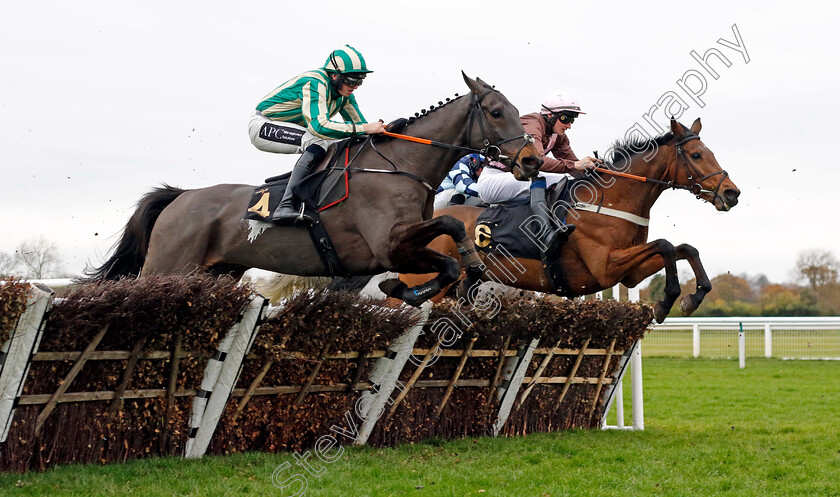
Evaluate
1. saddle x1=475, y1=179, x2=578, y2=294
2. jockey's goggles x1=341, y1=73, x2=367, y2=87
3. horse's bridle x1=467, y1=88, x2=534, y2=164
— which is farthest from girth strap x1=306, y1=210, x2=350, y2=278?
saddle x1=475, y1=179, x2=578, y2=294

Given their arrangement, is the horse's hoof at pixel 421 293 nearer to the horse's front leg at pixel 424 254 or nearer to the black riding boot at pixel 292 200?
the horse's front leg at pixel 424 254

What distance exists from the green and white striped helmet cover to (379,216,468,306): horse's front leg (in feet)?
3.80

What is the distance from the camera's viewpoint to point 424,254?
522 centimetres

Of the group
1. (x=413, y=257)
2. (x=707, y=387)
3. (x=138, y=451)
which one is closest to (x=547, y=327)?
(x=413, y=257)

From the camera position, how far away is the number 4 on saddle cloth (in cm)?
562

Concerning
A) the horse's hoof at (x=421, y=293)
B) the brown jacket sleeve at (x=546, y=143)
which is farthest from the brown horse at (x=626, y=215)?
the horse's hoof at (x=421, y=293)

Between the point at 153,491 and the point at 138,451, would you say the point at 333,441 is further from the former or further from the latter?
the point at 153,491

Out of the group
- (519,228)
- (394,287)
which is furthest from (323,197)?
(519,228)

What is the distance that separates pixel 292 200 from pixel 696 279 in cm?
281

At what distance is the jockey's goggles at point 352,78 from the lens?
575cm

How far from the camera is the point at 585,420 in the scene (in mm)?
7676

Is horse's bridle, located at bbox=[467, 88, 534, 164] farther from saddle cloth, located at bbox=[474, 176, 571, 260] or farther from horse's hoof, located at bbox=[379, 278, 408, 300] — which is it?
saddle cloth, located at bbox=[474, 176, 571, 260]

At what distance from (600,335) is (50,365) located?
4479 millimetres

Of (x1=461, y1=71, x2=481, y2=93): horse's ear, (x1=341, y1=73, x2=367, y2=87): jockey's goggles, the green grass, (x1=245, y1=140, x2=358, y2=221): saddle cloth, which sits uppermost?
(x1=341, y1=73, x2=367, y2=87): jockey's goggles
